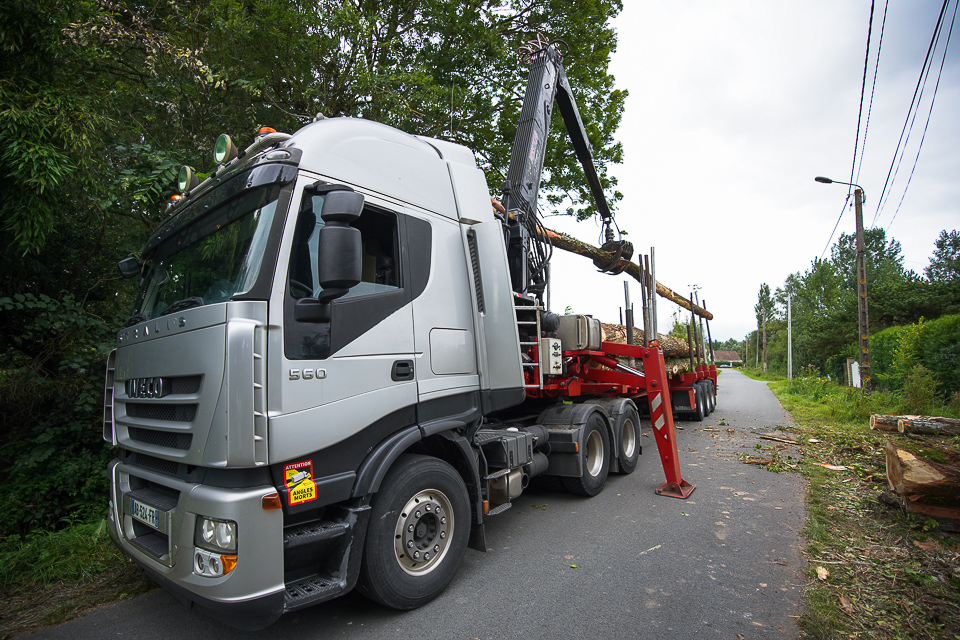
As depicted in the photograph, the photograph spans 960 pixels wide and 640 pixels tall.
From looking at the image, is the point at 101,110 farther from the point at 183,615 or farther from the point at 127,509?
the point at 183,615

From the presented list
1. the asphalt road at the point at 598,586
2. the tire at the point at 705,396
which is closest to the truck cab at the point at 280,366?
the asphalt road at the point at 598,586

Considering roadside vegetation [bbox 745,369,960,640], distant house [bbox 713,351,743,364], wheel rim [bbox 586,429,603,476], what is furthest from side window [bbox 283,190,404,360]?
distant house [bbox 713,351,743,364]

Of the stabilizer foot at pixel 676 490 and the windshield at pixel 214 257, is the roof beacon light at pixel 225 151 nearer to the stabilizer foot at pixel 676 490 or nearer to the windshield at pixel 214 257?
the windshield at pixel 214 257

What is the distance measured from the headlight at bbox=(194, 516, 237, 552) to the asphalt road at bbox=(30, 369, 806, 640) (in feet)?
3.26

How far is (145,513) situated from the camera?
2.87 metres

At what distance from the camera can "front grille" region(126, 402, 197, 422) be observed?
267cm

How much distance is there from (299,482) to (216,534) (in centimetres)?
43

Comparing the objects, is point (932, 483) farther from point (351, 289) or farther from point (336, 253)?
point (336, 253)

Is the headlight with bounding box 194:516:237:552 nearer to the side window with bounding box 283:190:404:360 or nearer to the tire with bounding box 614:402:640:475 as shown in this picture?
the side window with bounding box 283:190:404:360

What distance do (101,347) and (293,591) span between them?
3884 mm

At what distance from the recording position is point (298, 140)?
3.04m

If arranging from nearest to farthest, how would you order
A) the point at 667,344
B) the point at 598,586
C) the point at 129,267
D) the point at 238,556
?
the point at 238,556 < the point at 598,586 < the point at 129,267 < the point at 667,344

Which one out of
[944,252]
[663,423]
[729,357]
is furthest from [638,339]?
[729,357]

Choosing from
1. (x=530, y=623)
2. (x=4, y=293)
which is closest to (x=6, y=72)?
(x=4, y=293)
